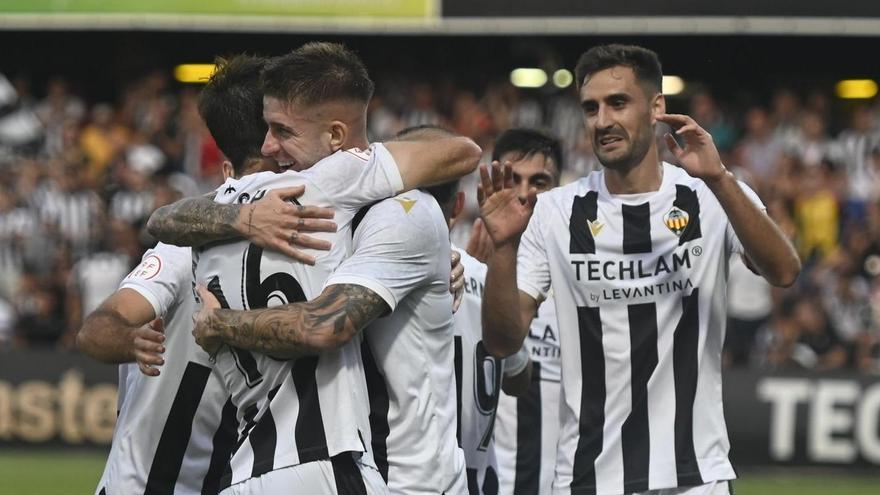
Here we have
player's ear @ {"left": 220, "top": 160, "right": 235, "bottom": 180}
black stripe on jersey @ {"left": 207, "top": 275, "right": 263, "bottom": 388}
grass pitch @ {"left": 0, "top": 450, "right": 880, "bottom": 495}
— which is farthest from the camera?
grass pitch @ {"left": 0, "top": 450, "right": 880, "bottom": 495}

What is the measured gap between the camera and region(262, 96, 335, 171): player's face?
4449 mm

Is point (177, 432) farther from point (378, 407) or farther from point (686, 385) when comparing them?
point (686, 385)

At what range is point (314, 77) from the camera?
4445 mm

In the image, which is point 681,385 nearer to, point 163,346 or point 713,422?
point 713,422

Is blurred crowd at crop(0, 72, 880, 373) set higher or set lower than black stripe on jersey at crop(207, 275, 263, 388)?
higher

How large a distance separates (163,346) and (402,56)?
16.7 m

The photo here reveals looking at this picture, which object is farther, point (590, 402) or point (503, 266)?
point (590, 402)

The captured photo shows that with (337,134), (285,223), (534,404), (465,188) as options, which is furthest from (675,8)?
(285,223)

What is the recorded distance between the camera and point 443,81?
68.7 feet

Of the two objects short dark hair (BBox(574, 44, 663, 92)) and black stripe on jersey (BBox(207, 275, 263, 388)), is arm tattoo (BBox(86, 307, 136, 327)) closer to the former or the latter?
black stripe on jersey (BBox(207, 275, 263, 388))

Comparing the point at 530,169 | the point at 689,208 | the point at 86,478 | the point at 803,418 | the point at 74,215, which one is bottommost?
the point at 86,478

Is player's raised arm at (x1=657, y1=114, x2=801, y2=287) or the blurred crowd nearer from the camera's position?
player's raised arm at (x1=657, y1=114, x2=801, y2=287)

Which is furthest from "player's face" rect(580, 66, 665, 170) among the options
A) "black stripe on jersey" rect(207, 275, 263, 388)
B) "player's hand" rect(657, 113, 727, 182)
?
"black stripe on jersey" rect(207, 275, 263, 388)

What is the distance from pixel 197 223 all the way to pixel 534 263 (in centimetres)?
177
